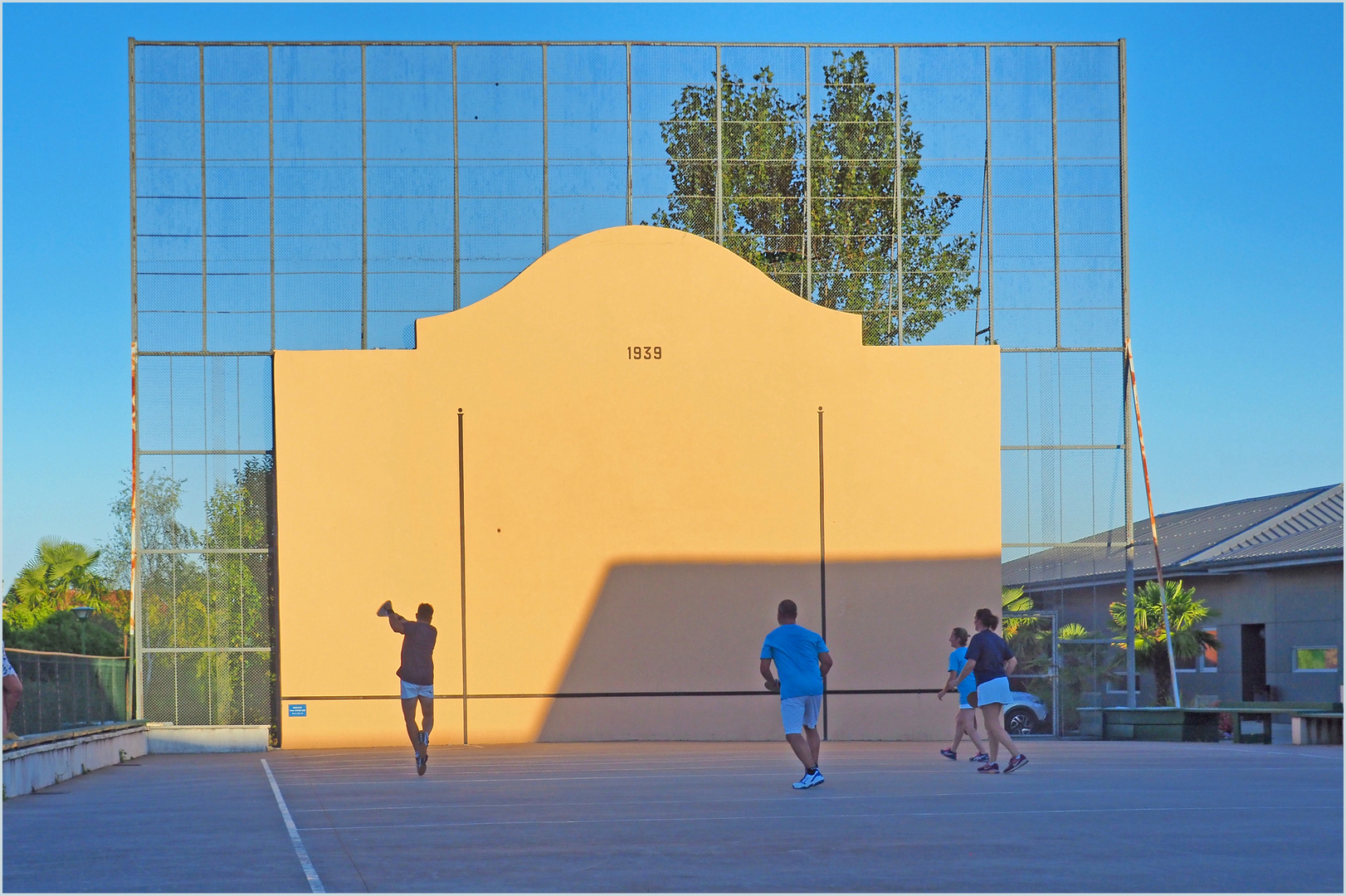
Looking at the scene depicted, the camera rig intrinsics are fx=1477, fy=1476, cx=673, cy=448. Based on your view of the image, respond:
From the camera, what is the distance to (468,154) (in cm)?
2258

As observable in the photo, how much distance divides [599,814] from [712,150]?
1434cm

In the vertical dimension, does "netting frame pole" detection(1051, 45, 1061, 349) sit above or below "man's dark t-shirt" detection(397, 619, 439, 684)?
above

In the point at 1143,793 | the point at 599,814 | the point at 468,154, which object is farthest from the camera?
the point at 468,154

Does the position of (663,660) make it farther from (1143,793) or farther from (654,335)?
(1143,793)

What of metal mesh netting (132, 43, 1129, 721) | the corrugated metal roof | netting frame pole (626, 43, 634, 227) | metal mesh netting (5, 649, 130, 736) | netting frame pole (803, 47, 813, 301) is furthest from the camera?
the corrugated metal roof

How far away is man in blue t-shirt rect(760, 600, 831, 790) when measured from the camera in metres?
12.5

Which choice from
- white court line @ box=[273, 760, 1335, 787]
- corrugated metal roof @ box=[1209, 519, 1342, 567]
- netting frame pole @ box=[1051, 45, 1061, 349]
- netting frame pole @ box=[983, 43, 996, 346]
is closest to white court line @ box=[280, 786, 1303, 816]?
white court line @ box=[273, 760, 1335, 787]

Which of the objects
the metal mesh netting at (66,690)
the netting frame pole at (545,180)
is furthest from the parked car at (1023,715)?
the metal mesh netting at (66,690)

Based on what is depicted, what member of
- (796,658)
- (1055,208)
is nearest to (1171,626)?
(1055,208)

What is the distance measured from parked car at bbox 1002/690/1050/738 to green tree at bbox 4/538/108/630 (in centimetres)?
3712

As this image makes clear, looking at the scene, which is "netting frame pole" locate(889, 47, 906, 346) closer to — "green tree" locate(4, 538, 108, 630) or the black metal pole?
the black metal pole

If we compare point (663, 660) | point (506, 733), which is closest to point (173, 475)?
point (506, 733)

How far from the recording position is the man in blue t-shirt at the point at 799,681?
12.5m

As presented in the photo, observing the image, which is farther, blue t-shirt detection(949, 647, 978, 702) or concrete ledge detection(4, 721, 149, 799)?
blue t-shirt detection(949, 647, 978, 702)
